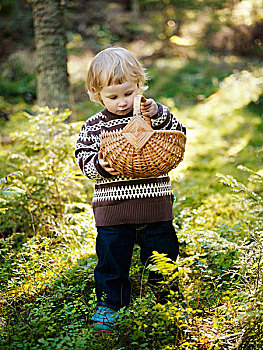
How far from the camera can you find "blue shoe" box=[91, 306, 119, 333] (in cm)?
227

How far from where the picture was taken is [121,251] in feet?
8.34

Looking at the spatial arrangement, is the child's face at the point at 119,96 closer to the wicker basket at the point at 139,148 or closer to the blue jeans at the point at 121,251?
the wicker basket at the point at 139,148

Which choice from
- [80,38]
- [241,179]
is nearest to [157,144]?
[241,179]

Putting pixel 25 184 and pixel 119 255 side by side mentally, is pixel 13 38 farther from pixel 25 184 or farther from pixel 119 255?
pixel 119 255

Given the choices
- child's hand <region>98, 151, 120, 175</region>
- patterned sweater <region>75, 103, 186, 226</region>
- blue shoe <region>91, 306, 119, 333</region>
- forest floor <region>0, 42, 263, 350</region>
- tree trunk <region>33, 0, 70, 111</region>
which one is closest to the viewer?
forest floor <region>0, 42, 263, 350</region>

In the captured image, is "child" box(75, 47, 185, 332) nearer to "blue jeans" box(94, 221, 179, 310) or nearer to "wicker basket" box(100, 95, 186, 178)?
"blue jeans" box(94, 221, 179, 310)

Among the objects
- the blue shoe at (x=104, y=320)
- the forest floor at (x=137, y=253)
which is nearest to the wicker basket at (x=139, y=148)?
the forest floor at (x=137, y=253)

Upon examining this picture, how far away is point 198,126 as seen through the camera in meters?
7.83

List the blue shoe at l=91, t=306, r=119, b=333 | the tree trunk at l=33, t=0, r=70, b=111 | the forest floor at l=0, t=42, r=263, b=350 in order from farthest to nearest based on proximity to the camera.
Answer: the tree trunk at l=33, t=0, r=70, b=111 → the blue shoe at l=91, t=306, r=119, b=333 → the forest floor at l=0, t=42, r=263, b=350

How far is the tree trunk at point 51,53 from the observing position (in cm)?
486

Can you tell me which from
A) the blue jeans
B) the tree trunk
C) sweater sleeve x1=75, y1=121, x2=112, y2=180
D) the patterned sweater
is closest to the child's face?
the patterned sweater

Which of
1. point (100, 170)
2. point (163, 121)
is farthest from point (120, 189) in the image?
point (163, 121)

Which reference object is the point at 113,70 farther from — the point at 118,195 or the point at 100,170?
the point at 118,195

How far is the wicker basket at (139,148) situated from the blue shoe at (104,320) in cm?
84
